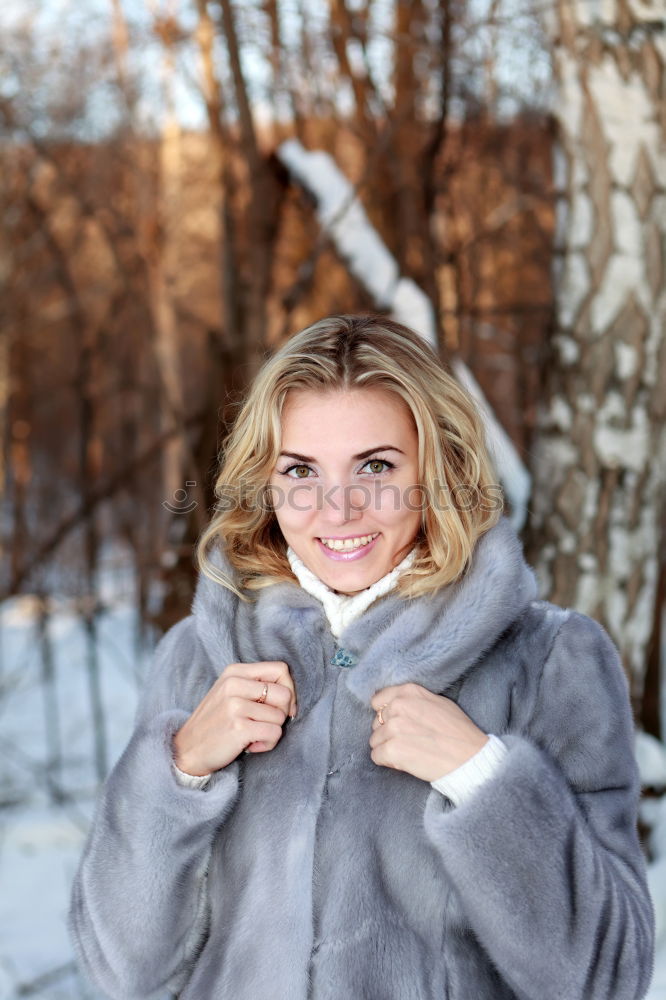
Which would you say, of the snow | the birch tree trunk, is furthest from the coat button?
the snow

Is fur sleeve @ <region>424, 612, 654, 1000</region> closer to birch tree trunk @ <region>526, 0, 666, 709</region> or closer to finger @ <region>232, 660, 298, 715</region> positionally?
finger @ <region>232, 660, 298, 715</region>

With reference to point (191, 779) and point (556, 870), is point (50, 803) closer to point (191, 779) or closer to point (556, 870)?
point (191, 779)

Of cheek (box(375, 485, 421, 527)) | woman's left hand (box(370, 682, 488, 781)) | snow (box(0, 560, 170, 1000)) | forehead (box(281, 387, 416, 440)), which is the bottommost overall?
snow (box(0, 560, 170, 1000))

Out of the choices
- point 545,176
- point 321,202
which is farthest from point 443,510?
point 545,176

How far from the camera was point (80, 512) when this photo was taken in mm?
3506

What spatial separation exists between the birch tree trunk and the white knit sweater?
1284 millimetres

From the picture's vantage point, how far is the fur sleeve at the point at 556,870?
4.06 feet

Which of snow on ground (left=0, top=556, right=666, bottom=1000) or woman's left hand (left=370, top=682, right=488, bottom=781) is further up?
woman's left hand (left=370, top=682, right=488, bottom=781)

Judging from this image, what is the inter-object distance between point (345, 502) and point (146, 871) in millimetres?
618

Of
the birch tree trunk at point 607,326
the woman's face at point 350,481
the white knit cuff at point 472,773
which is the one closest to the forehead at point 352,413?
the woman's face at point 350,481

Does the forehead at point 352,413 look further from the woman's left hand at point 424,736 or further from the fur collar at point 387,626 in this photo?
the woman's left hand at point 424,736

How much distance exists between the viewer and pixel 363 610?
151 centimetres

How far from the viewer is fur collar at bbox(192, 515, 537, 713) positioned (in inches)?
54.2

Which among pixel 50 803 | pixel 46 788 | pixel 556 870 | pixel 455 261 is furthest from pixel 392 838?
pixel 46 788
